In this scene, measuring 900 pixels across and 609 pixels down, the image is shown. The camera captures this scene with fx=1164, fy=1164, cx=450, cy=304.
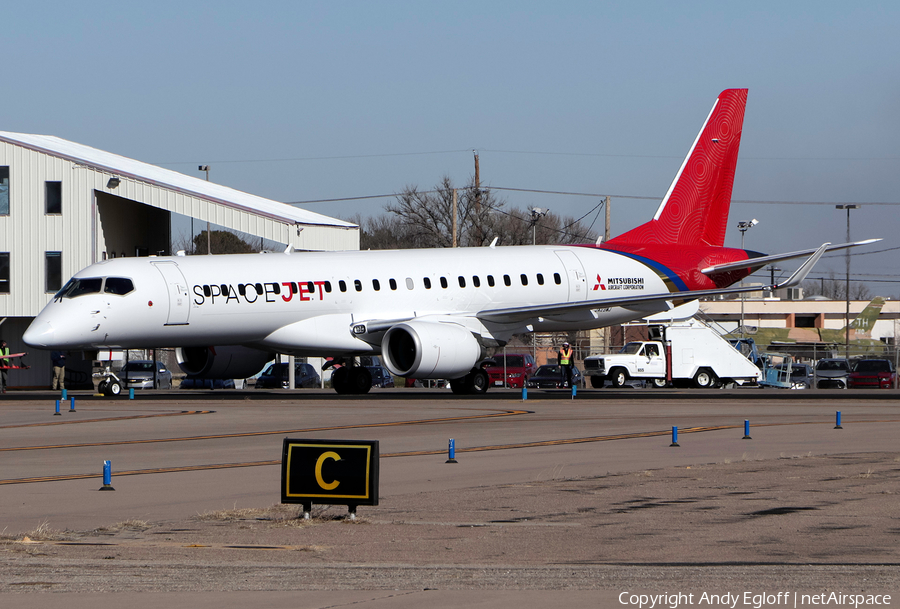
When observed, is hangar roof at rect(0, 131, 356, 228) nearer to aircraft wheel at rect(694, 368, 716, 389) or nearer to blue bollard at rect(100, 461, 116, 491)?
aircraft wheel at rect(694, 368, 716, 389)

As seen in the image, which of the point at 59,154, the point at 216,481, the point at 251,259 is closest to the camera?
the point at 216,481

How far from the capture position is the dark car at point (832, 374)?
52062 mm

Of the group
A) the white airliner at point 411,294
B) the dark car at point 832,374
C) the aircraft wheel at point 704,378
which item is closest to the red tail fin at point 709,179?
the white airliner at point 411,294

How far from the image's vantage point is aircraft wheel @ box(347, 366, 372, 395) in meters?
34.6

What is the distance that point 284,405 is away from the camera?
28766 millimetres

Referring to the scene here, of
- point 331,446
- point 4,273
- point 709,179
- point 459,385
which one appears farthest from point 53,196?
point 331,446

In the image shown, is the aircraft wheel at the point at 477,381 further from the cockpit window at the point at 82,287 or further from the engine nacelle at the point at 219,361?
the cockpit window at the point at 82,287

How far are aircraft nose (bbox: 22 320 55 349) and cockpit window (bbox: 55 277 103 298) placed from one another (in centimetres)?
112

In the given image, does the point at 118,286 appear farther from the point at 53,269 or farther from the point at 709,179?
the point at 709,179

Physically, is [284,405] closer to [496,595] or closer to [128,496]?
[128,496]

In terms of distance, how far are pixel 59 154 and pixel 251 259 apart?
1850 centimetres

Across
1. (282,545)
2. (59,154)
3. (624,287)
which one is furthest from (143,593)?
(59,154)

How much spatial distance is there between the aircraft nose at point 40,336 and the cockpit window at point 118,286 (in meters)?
1.66

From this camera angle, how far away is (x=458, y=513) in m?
11.8
